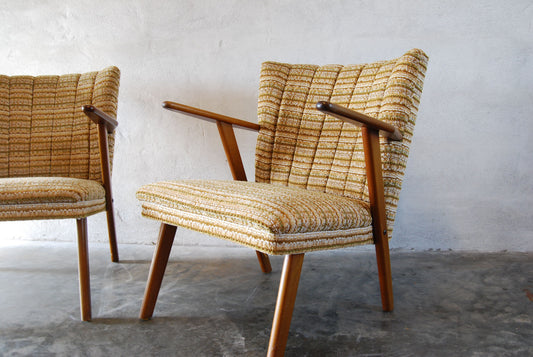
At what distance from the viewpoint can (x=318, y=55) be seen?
2.40 metres

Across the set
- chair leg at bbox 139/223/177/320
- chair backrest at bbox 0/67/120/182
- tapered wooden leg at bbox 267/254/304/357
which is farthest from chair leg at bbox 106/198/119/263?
tapered wooden leg at bbox 267/254/304/357

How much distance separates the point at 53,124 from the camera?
1964 millimetres

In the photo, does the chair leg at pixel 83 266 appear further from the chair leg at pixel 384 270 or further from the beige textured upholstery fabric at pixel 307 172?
the chair leg at pixel 384 270

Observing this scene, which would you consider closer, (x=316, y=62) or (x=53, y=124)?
(x=53, y=124)

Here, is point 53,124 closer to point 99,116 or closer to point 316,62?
point 99,116

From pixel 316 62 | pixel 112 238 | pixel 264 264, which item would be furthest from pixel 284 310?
pixel 316 62

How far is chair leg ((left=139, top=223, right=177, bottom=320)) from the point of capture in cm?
136

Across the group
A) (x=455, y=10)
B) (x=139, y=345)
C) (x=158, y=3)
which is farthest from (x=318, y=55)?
(x=139, y=345)

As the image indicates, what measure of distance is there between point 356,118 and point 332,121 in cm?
55

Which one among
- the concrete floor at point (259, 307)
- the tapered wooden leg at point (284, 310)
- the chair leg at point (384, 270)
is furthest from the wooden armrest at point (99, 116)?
the chair leg at point (384, 270)

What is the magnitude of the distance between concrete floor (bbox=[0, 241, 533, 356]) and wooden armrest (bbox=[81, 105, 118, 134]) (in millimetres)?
671

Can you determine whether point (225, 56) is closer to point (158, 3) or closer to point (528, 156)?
point (158, 3)

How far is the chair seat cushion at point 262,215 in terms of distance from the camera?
0.98 metres

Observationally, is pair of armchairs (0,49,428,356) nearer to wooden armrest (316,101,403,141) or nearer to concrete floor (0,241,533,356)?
wooden armrest (316,101,403,141)
